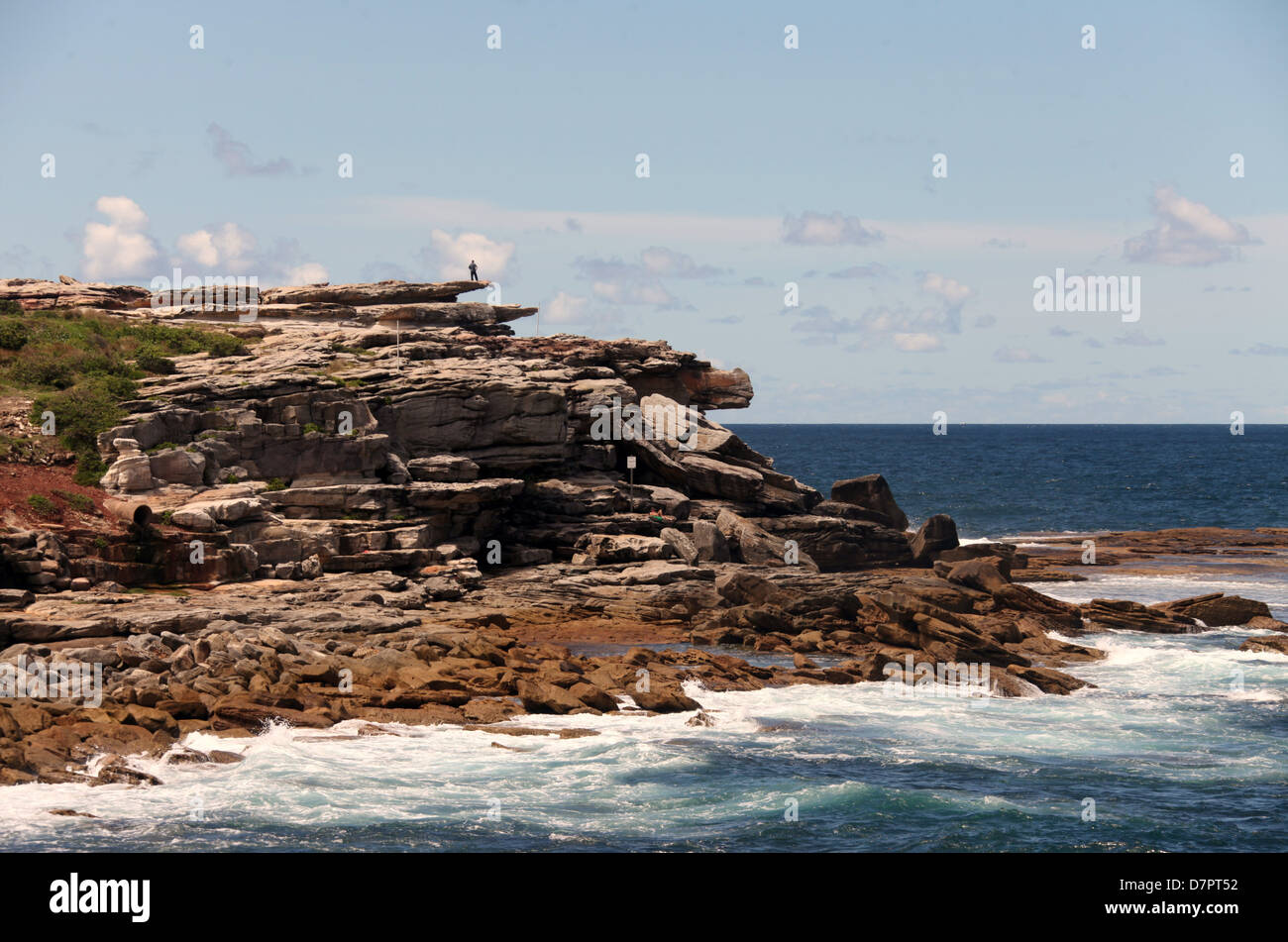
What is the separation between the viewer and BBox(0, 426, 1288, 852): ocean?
1842cm

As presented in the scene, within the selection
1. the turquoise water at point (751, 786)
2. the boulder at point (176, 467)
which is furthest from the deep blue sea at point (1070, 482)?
the boulder at point (176, 467)

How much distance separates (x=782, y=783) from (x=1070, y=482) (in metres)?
93.0

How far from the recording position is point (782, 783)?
70.5 ft

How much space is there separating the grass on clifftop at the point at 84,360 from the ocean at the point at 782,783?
64.6 ft

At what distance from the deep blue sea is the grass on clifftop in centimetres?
4556

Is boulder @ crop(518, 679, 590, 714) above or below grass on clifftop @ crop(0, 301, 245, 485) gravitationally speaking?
below

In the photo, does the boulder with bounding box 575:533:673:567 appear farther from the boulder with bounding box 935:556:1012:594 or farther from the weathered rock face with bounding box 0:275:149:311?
the weathered rock face with bounding box 0:275:149:311

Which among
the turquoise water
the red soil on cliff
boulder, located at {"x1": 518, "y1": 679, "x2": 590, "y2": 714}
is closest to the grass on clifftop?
the red soil on cliff

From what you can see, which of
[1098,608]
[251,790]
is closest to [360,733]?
[251,790]

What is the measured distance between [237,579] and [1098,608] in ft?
92.8

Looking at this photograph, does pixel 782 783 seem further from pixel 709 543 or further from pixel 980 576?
pixel 709 543

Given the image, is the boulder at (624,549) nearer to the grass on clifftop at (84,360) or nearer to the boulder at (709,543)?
the boulder at (709,543)

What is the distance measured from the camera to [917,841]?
1859cm
